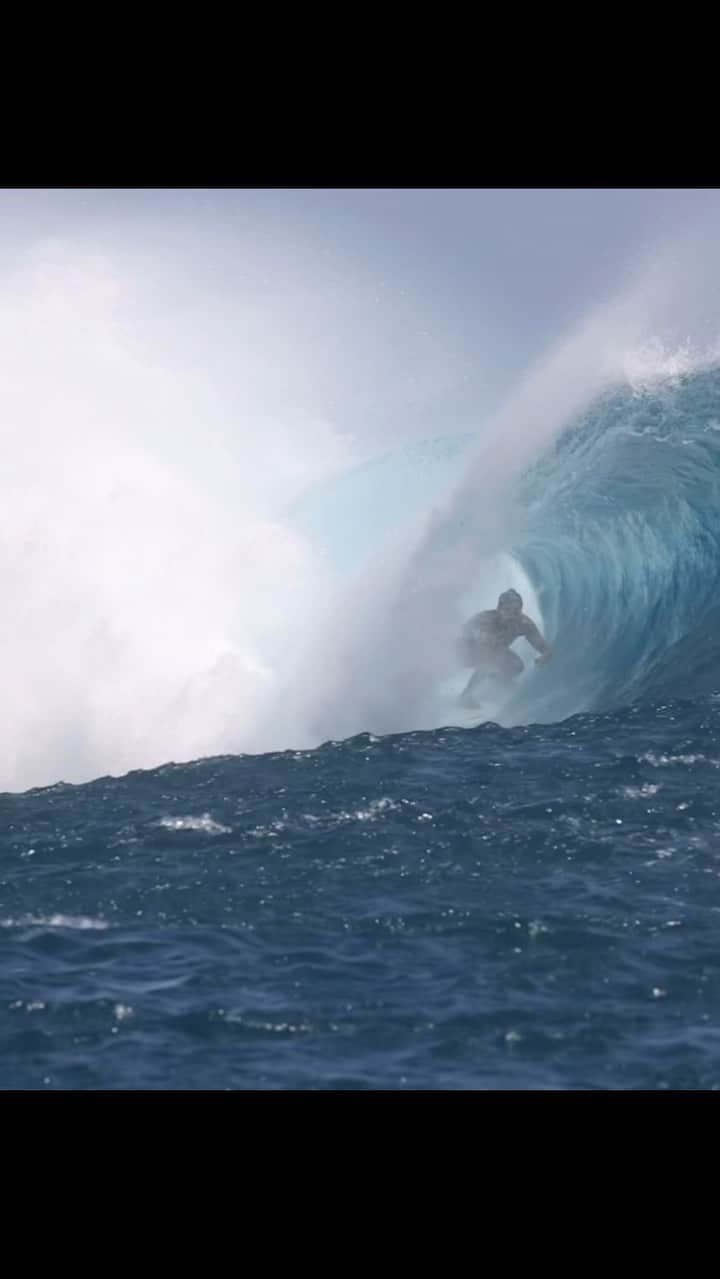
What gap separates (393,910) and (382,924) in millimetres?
399

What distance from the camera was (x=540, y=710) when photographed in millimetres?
26594

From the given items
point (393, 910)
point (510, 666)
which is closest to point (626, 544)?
point (510, 666)

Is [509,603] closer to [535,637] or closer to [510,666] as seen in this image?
[535,637]

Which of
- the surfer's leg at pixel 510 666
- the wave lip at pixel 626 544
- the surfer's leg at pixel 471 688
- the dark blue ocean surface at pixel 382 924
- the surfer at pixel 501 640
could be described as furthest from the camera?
the surfer's leg at pixel 510 666

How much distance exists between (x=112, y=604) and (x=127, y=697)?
9.48 ft

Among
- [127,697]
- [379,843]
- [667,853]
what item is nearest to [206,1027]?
[379,843]

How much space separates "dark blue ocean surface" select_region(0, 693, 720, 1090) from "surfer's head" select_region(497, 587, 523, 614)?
6544 mm

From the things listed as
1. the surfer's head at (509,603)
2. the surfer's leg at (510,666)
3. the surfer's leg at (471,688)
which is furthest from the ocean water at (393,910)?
the surfer's head at (509,603)

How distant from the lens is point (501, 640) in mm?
27578

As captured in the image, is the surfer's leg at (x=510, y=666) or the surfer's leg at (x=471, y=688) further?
the surfer's leg at (x=510, y=666)

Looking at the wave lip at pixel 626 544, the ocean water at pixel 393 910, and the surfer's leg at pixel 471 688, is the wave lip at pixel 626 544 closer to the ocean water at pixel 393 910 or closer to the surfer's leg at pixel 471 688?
the ocean water at pixel 393 910

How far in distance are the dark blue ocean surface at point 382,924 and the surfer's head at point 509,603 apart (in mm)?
6544

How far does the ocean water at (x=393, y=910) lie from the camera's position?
11.0 metres
